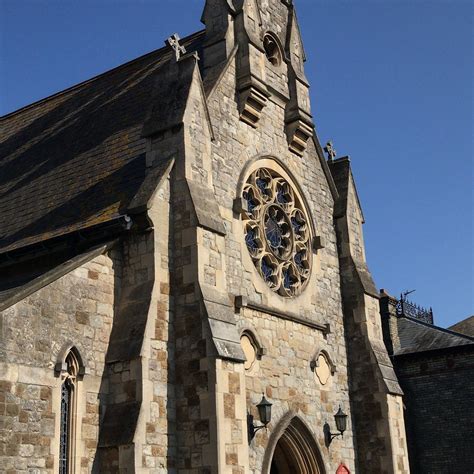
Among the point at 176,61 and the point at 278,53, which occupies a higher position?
the point at 278,53

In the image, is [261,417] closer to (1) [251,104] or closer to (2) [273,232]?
(2) [273,232]

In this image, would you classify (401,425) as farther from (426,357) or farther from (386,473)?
(426,357)

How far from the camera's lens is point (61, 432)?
12.4 metres

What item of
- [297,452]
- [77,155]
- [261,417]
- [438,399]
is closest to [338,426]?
[297,452]

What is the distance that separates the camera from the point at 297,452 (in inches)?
652

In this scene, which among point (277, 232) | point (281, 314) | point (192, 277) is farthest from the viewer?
point (277, 232)

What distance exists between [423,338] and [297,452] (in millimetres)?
12965

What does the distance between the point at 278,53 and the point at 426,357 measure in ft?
42.8

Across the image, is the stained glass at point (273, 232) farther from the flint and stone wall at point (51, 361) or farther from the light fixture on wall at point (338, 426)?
the flint and stone wall at point (51, 361)

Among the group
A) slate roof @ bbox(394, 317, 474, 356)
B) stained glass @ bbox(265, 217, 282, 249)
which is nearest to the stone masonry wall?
stained glass @ bbox(265, 217, 282, 249)

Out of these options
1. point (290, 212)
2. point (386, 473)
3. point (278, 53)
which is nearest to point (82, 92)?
point (278, 53)

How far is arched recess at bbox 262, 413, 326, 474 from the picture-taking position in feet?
53.9

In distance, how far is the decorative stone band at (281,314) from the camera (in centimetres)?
1555

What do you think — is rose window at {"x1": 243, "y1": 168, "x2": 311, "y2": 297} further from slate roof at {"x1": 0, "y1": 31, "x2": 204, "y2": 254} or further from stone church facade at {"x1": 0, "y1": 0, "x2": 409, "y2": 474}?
slate roof at {"x1": 0, "y1": 31, "x2": 204, "y2": 254}
